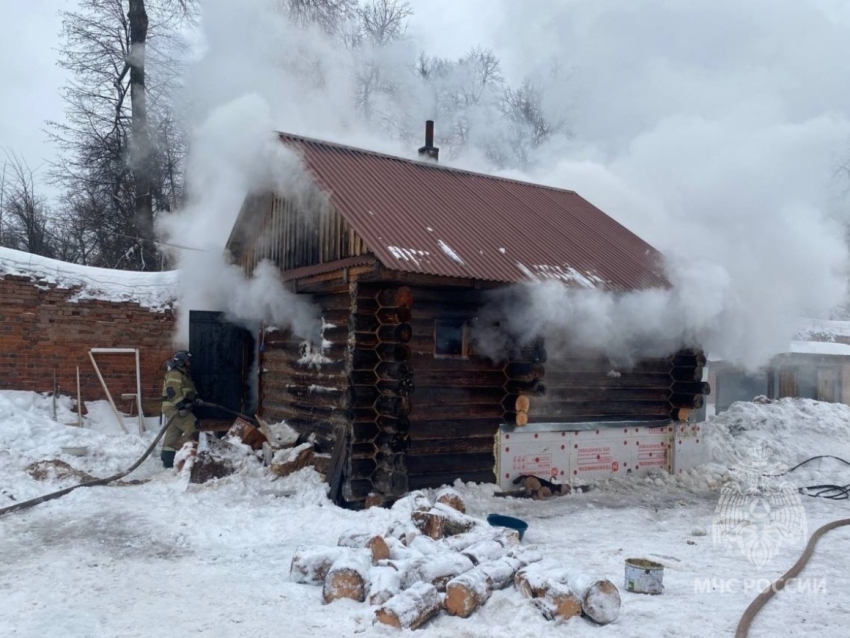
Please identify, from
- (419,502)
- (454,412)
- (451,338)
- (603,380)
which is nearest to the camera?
(419,502)

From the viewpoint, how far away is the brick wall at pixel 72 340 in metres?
11.9

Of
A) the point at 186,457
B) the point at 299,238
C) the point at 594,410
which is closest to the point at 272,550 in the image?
the point at 186,457

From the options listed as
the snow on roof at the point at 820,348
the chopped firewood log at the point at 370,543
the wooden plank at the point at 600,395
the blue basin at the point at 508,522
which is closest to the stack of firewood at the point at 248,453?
the blue basin at the point at 508,522

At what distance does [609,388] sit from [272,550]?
6.29 m

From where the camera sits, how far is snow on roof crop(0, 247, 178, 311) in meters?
12.2

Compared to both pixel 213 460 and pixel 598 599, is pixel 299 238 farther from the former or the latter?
pixel 598 599

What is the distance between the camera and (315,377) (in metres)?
10.2

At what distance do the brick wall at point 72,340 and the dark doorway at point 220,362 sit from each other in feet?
4.32

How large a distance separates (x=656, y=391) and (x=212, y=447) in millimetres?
7247

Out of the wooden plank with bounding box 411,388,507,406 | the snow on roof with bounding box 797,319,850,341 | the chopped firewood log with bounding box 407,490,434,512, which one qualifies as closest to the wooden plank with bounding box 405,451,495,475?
the wooden plank with bounding box 411,388,507,406

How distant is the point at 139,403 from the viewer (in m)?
12.5

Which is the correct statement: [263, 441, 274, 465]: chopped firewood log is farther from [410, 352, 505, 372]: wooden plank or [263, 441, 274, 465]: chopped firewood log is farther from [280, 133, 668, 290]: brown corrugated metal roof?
[280, 133, 668, 290]: brown corrugated metal roof

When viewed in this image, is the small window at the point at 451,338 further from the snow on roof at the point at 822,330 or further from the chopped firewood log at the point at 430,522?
the snow on roof at the point at 822,330

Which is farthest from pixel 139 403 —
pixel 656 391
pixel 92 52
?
pixel 92 52
